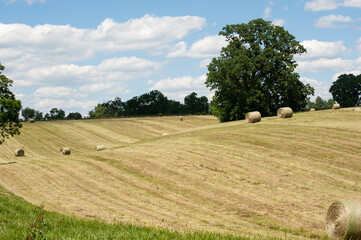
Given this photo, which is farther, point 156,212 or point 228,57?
point 228,57

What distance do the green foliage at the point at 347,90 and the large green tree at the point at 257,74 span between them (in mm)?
48277

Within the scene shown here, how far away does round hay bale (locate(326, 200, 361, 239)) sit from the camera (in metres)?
13.3

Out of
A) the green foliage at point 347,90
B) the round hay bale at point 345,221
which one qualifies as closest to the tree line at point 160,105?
the green foliage at point 347,90

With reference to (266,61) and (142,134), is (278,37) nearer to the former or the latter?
(266,61)

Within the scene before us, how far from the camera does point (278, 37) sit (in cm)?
5900

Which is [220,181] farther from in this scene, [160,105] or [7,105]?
[160,105]

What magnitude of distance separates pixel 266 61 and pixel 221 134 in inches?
939

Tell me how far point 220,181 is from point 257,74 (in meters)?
38.6

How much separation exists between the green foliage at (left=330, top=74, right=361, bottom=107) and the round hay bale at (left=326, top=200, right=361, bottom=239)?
305 feet

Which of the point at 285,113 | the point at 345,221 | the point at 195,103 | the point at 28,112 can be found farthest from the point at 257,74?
the point at 28,112

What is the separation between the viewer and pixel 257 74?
57969mm

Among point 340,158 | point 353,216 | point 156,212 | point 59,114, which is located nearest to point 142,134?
point 340,158

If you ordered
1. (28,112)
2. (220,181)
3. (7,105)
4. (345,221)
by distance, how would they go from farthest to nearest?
(28,112) < (7,105) < (220,181) < (345,221)

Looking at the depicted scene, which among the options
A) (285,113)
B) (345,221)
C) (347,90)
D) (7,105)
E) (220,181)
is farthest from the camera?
(347,90)
